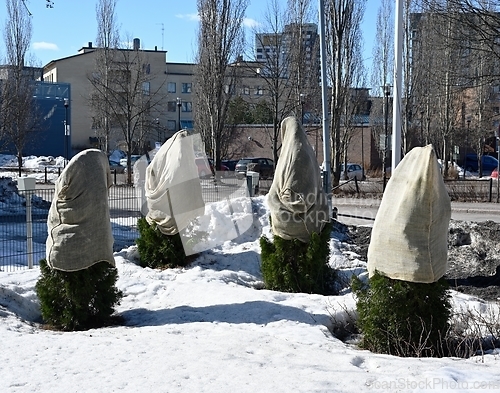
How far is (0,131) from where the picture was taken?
1282 inches

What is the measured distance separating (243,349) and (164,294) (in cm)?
339

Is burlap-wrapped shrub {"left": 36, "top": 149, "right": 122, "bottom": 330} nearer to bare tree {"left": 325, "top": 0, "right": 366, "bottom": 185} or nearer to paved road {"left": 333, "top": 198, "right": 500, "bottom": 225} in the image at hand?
paved road {"left": 333, "top": 198, "right": 500, "bottom": 225}

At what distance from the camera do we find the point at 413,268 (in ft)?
22.9

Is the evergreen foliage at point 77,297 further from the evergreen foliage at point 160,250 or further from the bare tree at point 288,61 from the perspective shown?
the bare tree at point 288,61

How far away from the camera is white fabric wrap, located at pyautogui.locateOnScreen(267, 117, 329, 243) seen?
10.1m

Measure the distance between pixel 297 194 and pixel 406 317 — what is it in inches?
144

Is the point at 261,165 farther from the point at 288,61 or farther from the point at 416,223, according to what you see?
the point at 416,223

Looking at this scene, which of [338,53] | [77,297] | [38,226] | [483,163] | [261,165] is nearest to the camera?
[77,297]

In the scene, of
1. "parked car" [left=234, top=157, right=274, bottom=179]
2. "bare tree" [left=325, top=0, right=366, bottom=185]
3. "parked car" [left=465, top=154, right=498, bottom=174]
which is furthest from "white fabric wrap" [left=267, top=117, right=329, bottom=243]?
"parked car" [left=465, top=154, right=498, bottom=174]

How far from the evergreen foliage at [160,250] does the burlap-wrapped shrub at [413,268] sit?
5.46m

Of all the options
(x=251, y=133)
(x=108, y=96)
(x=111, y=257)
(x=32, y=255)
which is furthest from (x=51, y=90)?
(x=111, y=257)

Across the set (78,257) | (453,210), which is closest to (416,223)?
(78,257)

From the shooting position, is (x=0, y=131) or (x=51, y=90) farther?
(x=51, y=90)

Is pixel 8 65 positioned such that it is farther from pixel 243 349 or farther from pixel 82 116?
pixel 243 349
